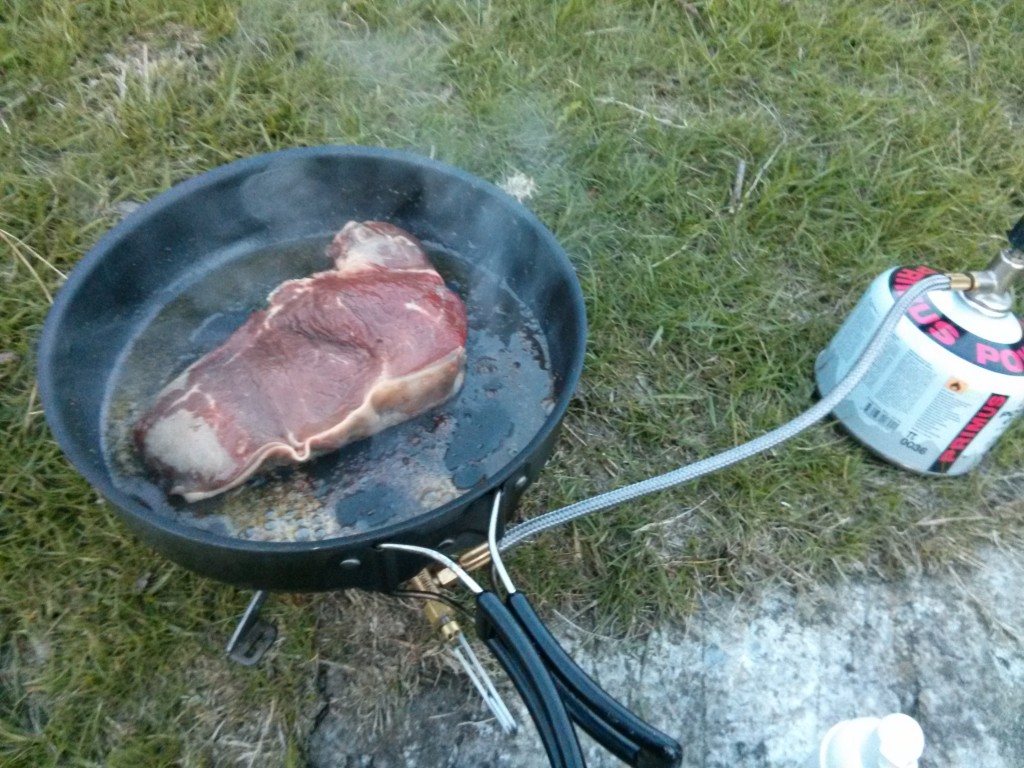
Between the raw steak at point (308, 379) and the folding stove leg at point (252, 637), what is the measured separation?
0.42 m

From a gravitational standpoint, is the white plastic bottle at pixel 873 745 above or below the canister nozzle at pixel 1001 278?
below

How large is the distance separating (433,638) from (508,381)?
67cm

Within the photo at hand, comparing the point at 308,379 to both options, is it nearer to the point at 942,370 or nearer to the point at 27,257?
the point at 27,257

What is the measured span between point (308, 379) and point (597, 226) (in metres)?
1.41

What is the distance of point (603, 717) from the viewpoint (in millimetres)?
1269

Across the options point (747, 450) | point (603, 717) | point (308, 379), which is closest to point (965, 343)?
point (747, 450)

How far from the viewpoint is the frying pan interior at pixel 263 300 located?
1537 millimetres

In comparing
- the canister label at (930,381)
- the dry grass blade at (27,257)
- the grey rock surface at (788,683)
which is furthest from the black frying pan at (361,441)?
the canister label at (930,381)

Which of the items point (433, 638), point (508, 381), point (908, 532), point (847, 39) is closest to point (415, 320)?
point (508, 381)

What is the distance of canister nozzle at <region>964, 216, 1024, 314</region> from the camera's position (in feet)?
6.74

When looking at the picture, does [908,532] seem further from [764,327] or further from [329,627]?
[329,627]

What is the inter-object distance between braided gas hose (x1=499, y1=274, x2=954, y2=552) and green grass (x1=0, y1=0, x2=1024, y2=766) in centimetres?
44

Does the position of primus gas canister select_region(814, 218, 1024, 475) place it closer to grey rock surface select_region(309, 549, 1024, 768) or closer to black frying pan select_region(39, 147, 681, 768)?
grey rock surface select_region(309, 549, 1024, 768)

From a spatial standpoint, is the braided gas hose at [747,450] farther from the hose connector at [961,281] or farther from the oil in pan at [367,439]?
the oil in pan at [367,439]
